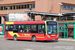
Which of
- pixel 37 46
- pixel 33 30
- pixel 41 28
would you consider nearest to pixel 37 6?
pixel 33 30

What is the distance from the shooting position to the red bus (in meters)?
20.8

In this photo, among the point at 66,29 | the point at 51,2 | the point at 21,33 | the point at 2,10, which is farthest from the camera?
the point at 2,10

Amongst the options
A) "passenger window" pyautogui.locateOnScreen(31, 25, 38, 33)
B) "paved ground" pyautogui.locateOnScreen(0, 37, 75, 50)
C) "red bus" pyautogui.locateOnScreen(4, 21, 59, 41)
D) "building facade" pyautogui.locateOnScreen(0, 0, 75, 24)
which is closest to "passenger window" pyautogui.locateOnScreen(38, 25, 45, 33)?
"red bus" pyautogui.locateOnScreen(4, 21, 59, 41)

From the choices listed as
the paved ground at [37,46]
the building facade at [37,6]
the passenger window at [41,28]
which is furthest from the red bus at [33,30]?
the building facade at [37,6]

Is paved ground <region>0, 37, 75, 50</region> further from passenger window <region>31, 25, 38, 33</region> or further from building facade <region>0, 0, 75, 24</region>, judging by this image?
building facade <region>0, 0, 75, 24</region>

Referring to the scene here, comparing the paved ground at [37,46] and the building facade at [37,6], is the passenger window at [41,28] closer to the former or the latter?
the paved ground at [37,46]

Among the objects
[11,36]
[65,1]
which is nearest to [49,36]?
[11,36]

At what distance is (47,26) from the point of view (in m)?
20.8

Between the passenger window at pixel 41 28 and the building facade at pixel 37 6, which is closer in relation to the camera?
the passenger window at pixel 41 28

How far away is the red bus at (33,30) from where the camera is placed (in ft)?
68.3

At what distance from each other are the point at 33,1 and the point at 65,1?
10.7 metres

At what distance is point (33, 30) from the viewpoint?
2188 centimetres

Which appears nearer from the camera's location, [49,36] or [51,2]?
[49,36]

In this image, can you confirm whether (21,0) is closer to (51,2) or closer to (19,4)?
(19,4)
